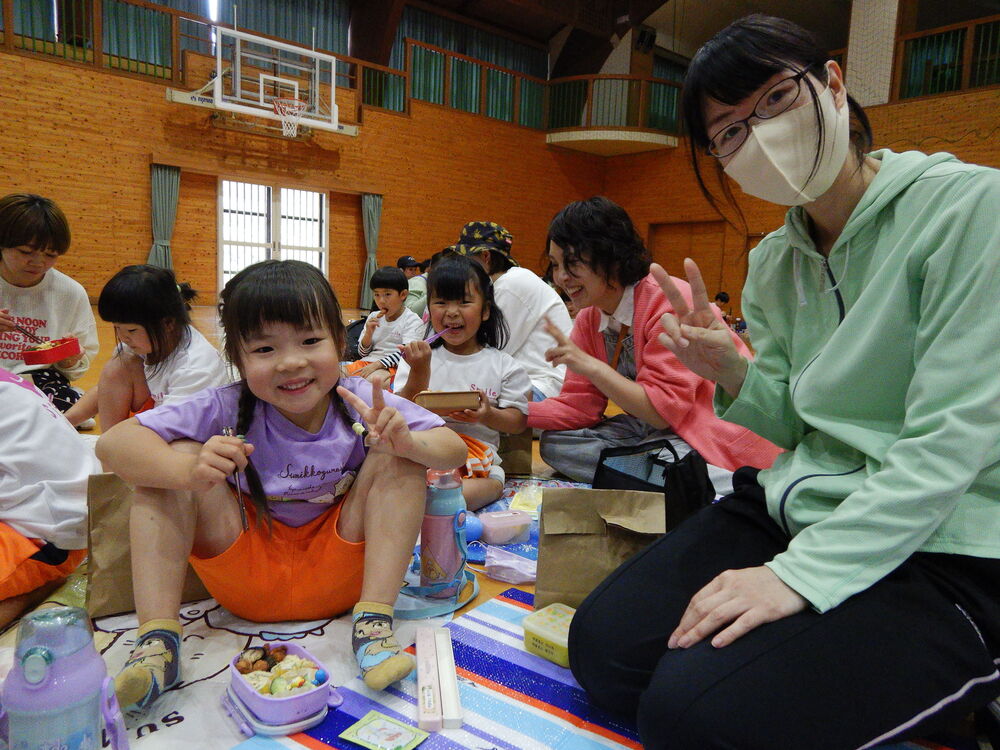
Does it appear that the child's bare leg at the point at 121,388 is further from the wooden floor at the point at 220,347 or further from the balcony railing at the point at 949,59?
the balcony railing at the point at 949,59

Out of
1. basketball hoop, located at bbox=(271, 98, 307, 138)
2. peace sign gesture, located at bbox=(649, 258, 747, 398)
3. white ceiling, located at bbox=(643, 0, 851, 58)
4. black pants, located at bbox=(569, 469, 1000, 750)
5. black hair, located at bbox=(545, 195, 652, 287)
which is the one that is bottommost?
black pants, located at bbox=(569, 469, 1000, 750)

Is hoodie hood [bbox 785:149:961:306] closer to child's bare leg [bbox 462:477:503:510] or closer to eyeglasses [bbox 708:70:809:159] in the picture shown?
eyeglasses [bbox 708:70:809:159]

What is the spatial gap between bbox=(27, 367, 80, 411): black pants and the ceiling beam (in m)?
Result: 8.10

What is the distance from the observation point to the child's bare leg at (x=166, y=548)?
45.5 inches

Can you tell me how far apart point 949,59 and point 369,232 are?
800cm

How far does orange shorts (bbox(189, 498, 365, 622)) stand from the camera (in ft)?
4.35

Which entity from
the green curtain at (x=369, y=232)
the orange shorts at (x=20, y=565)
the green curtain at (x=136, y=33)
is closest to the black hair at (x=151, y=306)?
the orange shorts at (x=20, y=565)

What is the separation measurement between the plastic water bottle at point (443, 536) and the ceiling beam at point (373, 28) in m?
9.49

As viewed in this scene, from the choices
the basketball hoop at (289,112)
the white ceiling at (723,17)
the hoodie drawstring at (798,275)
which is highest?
the white ceiling at (723,17)

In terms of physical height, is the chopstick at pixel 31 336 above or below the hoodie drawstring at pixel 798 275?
below

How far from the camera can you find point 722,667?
0.88 metres

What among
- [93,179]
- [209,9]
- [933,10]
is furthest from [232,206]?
[933,10]

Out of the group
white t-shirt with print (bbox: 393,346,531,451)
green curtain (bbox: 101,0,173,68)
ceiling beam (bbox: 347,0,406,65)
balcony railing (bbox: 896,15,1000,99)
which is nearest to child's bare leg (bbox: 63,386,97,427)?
white t-shirt with print (bbox: 393,346,531,451)

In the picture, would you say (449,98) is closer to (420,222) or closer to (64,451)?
(420,222)
